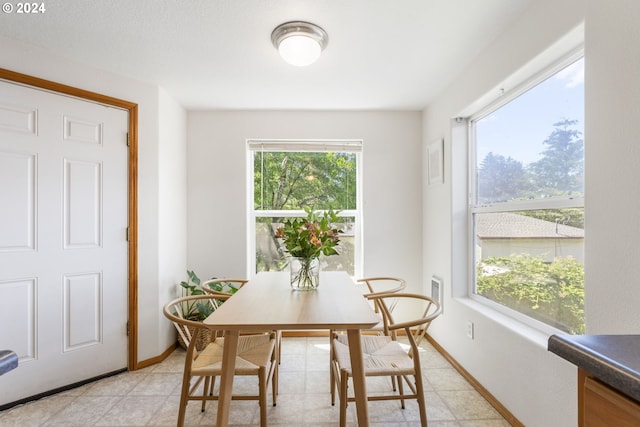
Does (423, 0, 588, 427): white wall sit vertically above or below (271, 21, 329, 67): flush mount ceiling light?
below

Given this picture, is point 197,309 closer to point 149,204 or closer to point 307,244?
point 149,204

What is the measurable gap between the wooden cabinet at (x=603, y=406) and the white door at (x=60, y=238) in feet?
9.32

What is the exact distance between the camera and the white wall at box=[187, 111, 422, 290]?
3.42 metres

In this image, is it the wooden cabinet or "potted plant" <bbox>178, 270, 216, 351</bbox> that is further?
"potted plant" <bbox>178, 270, 216, 351</bbox>

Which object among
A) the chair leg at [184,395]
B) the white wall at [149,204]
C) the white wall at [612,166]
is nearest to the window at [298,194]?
the white wall at [149,204]

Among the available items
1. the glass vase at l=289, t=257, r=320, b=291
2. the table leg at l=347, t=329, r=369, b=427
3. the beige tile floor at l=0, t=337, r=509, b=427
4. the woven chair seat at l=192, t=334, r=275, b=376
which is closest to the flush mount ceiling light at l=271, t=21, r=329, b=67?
the glass vase at l=289, t=257, r=320, b=291

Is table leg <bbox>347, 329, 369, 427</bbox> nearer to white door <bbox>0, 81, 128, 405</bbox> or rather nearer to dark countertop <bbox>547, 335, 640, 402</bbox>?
dark countertop <bbox>547, 335, 640, 402</bbox>

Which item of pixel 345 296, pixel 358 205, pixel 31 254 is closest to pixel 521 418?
pixel 345 296

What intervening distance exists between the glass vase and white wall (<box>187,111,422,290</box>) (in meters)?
1.44

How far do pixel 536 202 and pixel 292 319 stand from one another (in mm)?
1462

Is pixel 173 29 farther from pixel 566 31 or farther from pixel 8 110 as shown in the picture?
pixel 566 31

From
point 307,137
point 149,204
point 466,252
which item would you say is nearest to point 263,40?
point 307,137

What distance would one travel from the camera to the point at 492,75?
212 cm

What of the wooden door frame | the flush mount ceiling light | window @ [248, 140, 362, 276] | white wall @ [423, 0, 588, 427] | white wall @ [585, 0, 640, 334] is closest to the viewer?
white wall @ [585, 0, 640, 334]
